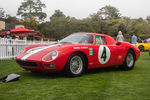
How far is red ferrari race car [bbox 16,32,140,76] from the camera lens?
15.2 ft

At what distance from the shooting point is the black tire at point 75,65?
4.80m

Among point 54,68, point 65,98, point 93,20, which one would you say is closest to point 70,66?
point 54,68

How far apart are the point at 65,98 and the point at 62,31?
1837 inches

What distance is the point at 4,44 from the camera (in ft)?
32.0

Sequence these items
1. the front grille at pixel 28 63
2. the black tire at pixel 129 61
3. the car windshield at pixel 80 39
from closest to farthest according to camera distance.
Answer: the front grille at pixel 28 63 → the car windshield at pixel 80 39 → the black tire at pixel 129 61

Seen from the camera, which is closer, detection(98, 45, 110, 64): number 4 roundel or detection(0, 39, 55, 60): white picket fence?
detection(98, 45, 110, 64): number 4 roundel

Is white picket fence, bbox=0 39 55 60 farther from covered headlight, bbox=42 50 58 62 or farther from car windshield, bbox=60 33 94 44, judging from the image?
covered headlight, bbox=42 50 58 62

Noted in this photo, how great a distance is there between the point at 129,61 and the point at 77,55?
2.51 meters

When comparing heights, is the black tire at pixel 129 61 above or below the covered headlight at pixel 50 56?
below

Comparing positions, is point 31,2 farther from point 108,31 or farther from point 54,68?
point 54,68

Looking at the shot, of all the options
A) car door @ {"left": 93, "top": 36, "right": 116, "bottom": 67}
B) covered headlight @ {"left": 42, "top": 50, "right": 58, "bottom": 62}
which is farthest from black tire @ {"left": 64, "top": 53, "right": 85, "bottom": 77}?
car door @ {"left": 93, "top": 36, "right": 116, "bottom": 67}

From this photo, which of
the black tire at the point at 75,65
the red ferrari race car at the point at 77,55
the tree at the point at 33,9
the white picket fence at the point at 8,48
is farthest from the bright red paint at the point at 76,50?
the tree at the point at 33,9

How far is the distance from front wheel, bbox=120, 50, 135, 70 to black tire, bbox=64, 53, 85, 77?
6.29 feet

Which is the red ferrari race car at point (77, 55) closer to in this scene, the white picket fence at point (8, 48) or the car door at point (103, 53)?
the car door at point (103, 53)
